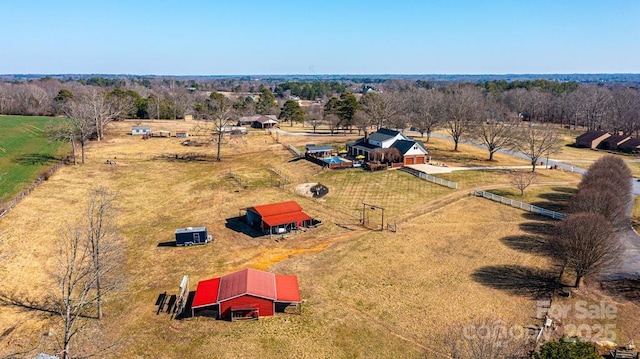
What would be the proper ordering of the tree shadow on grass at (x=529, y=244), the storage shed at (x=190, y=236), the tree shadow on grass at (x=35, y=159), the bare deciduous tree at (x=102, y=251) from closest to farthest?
the bare deciduous tree at (x=102, y=251) < the tree shadow on grass at (x=529, y=244) < the storage shed at (x=190, y=236) < the tree shadow on grass at (x=35, y=159)

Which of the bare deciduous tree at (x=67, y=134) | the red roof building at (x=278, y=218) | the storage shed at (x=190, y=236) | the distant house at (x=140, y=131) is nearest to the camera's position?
the storage shed at (x=190, y=236)

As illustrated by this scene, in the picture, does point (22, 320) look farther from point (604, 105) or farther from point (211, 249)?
point (604, 105)

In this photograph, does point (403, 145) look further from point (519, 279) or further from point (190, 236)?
point (190, 236)

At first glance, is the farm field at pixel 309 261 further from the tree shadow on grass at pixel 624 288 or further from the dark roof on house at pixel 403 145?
the dark roof on house at pixel 403 145

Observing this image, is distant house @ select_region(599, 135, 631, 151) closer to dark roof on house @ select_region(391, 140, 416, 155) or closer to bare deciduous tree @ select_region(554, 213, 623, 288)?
dark roof on house @ select_region(391, 140, 416, 155)

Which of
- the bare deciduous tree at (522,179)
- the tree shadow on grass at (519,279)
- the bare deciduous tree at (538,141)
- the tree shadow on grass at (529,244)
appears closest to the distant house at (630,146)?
the bare deciduous tree at (538,141)

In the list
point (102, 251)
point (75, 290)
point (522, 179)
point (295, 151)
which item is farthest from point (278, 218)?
point (295, 151)

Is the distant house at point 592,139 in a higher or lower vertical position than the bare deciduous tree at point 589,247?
higher
